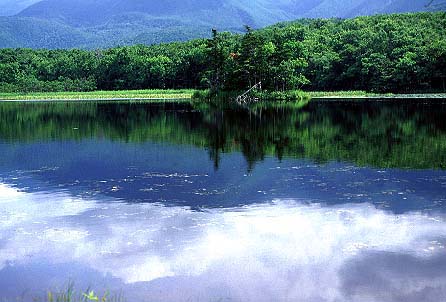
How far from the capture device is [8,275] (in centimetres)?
1027

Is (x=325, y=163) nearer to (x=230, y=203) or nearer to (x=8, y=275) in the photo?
(x=230, y=203)

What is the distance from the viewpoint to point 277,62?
225 ft

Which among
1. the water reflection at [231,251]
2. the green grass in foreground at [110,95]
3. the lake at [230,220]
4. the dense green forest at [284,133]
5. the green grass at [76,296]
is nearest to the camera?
the green grass at [76,296]

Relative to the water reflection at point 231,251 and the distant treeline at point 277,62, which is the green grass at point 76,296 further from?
the distant treeline at point 277,62

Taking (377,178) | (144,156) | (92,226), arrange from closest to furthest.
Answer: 1. (92,226)
2. (377,178)
3. (144,156)

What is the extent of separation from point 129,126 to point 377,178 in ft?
69.5

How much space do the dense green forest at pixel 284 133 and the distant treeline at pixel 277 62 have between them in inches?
1094

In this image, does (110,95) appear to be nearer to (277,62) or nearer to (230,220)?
(277,62)

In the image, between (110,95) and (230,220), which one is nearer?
(230,220)

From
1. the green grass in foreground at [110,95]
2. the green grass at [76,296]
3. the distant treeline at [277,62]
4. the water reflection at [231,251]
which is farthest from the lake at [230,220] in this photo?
the green grass in foreground at [110,95]

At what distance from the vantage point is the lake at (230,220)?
970 cm

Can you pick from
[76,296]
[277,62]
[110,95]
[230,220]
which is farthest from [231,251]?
[110,95]

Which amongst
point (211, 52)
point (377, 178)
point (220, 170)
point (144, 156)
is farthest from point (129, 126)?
point (211, 52)

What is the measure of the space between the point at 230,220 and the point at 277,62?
57.0 metres
